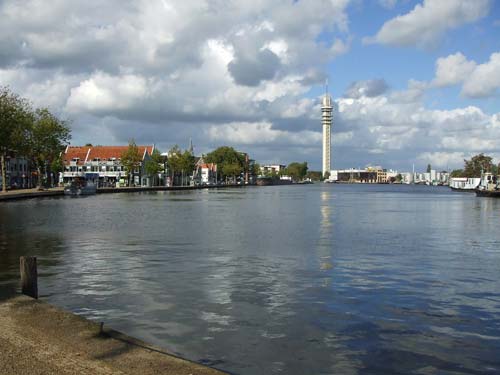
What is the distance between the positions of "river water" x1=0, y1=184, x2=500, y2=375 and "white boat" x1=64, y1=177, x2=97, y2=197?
8397 cm

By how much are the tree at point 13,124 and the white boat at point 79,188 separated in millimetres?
12798

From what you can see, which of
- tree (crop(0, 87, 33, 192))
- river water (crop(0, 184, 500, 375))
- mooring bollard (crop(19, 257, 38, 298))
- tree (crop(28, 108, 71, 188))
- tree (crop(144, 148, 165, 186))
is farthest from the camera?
tree (crop(144, 148, 165, 186))

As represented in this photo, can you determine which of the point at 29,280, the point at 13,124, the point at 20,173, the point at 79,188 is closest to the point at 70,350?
the point at 29,280

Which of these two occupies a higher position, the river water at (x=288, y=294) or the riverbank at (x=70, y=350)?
the riverbank at (x=70, y=350)

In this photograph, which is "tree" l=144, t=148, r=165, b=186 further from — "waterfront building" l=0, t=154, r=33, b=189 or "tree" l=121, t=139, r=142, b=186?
"waterfront building" l=0, t=154, r=33, b=189

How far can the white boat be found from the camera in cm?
12225

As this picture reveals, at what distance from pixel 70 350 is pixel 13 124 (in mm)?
89249

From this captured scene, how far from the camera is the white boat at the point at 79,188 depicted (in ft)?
401

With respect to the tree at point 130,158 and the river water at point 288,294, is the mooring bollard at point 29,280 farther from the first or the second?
the tree at point 130,158

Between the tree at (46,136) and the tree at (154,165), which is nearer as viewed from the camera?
the tree at (46,136)

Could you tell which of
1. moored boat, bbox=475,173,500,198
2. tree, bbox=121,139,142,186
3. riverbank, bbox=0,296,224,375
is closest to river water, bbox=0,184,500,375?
riverbank, bbox=0,296,224,375

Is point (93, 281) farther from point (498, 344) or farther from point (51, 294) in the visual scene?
→ point (498, 344)

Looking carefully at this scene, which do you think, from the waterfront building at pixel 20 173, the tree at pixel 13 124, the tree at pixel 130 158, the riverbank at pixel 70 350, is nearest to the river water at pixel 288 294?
the riverbank at pixel 70 350

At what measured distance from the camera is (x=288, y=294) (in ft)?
66.0
